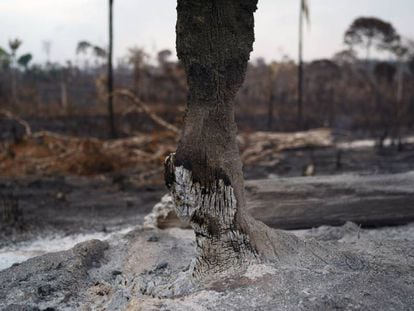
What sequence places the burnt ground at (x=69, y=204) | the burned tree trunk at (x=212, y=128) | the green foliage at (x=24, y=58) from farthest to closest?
the green foliage at (x=24, y=58) < the burnt ground at (x=69, y=204) < the burned tree trunk at (x=212, y=128)

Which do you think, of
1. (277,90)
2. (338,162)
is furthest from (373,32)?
(338,162)

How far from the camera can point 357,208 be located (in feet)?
20.1

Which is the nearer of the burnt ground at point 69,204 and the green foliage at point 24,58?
the burnt ground at point 69,204

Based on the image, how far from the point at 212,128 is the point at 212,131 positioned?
2 cm

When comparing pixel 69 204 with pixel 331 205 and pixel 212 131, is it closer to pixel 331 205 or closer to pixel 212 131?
pixel 331 205

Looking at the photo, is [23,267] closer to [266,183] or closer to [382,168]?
[266,183]

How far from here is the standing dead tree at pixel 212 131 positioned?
12.2 feet

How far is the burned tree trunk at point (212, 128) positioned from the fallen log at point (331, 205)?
2215 mm

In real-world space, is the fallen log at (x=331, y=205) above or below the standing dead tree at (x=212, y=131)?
below

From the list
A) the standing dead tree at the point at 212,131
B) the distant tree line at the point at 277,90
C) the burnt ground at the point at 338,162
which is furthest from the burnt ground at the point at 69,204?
the distant tree line at the point at 277,90

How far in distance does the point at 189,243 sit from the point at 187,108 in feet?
7.56

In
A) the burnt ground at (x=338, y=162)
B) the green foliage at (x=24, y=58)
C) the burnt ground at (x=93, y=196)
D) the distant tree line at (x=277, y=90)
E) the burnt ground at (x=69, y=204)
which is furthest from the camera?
the green foliage at (x=24, y=58)

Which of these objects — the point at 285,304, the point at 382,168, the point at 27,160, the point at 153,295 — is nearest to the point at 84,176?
the point at 27,160

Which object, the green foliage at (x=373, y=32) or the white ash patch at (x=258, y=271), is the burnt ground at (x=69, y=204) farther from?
the green foliage at (x=373, y=32)
